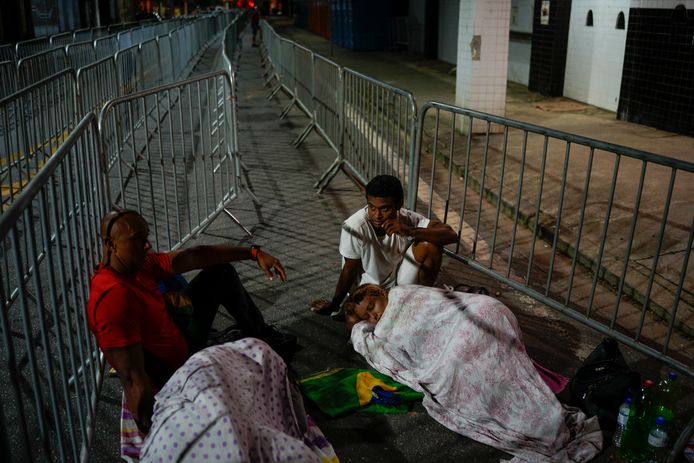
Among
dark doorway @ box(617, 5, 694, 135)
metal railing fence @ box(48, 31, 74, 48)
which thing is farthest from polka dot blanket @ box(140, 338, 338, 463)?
metal railing fence @ box(48, 31, 74, 48)

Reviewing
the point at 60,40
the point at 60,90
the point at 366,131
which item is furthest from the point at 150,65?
the point at 366,131

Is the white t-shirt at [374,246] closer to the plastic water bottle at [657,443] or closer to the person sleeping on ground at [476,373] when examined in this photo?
the person sleeping on ground at [476,373]

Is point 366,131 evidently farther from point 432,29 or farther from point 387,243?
point 432,29

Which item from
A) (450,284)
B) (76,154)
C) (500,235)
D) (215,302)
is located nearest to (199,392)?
(215,302)

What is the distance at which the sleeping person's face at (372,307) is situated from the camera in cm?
419

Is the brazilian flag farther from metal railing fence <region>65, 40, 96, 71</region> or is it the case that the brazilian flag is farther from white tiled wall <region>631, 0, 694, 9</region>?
metal railing fence <region>65, 40, 96, 71</region>

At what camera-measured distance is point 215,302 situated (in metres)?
3.86

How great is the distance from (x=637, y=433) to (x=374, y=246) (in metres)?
2.03

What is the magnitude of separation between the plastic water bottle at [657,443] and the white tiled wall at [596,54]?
31.0ft

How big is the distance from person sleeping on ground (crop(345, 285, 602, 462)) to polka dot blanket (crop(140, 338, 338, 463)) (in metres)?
0.94

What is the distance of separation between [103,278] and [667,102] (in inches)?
364

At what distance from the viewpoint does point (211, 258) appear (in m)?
3.77

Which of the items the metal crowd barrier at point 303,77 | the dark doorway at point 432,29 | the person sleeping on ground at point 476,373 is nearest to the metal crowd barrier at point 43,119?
the metal crowd barrier at point 303,77

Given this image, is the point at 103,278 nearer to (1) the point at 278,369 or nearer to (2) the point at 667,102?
(1) the point at 278,369
